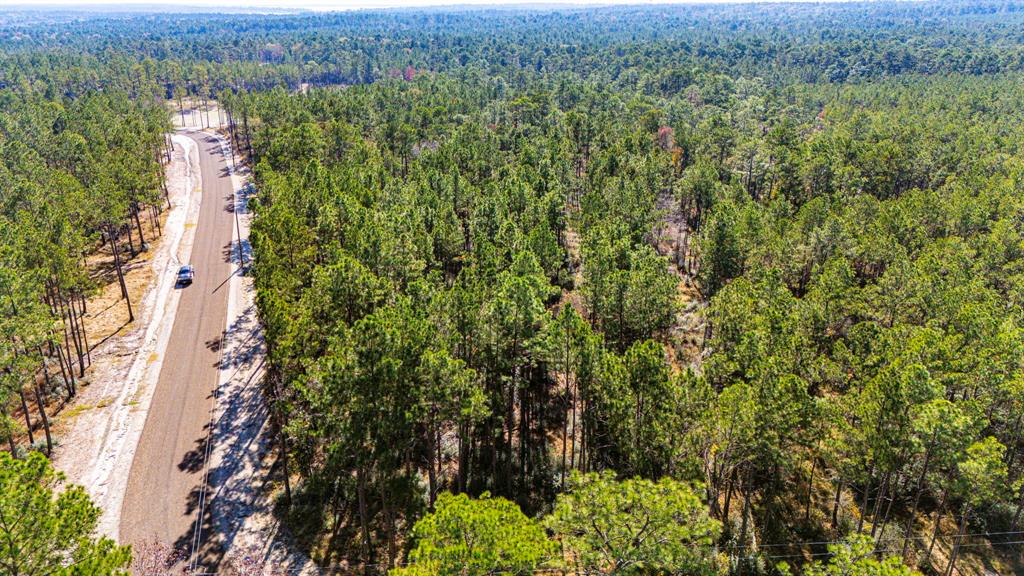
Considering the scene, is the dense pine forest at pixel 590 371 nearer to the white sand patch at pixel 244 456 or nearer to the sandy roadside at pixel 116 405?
the white sand patch at pixel 244 456

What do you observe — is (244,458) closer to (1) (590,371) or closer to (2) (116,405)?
(2) (116,405)

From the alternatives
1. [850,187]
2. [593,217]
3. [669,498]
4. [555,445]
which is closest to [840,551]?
[669,498]

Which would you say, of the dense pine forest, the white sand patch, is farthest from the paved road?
the dense pine forest

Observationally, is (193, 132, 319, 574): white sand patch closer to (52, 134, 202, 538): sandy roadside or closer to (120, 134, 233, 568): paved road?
(120, 134, 233, 568): paved road

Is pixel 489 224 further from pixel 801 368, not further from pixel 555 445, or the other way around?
pixel 801 368

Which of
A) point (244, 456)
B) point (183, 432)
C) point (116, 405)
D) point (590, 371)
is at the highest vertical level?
point (590, 371)

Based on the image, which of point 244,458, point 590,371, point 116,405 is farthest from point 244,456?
point 590,371
